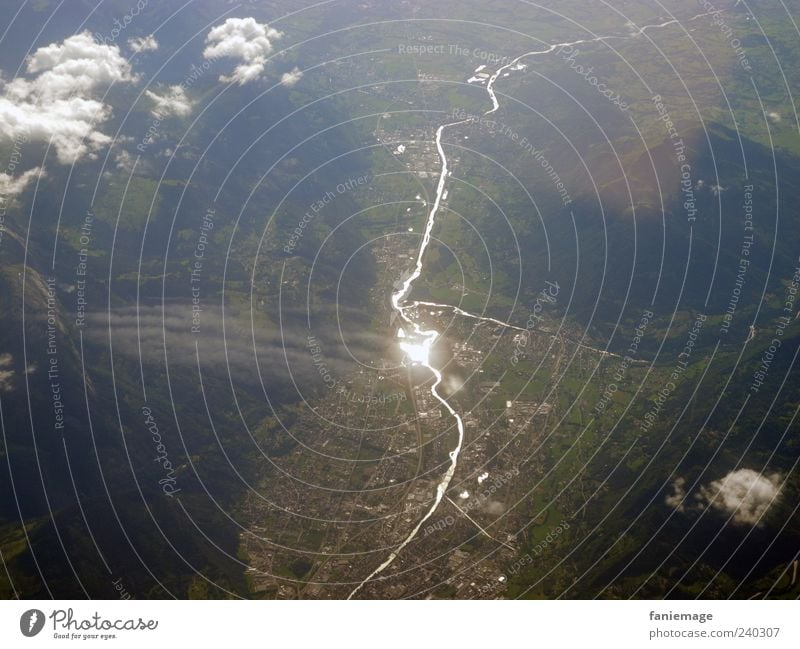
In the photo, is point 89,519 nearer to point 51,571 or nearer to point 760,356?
point 51,571

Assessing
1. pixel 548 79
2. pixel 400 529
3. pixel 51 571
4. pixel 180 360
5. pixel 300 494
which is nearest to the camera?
pixel 51 571

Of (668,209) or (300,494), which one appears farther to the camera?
(668,209)

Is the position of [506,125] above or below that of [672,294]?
above

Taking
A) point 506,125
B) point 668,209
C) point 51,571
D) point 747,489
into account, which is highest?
point 506,125

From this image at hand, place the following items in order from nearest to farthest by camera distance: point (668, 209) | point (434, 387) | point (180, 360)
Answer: point (434, 387)
point (180, 360)
point (668, 209)

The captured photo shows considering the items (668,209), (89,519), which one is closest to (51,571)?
(89,519)

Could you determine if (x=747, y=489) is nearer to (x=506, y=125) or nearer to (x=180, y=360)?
(x=180, y=360)

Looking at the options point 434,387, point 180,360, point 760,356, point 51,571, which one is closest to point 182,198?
point 180,360
